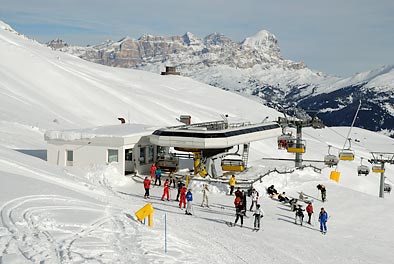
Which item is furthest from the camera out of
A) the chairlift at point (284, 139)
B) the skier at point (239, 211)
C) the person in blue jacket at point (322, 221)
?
the chairlift at point (284, 139)

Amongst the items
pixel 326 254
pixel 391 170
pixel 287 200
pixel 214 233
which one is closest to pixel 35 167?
pixel 214 233

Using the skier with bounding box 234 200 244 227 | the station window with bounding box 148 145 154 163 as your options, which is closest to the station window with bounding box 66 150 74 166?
the station window with bounding box 148 145 154 163

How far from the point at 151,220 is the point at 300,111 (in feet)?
111

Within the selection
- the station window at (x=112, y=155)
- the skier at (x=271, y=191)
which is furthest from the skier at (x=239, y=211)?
the station window at (x=112, y=155)

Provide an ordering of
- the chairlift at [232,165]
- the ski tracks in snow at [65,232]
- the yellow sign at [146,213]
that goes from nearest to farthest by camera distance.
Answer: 1. the ski tracks in snow at [65,232]
2. the yellow sign at [146,213]
3. the chairlift at [232,165]

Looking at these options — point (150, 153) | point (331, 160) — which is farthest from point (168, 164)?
point (331, 160)

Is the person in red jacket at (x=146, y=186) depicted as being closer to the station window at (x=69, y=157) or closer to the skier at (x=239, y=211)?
the skier at (x=239, y=211)

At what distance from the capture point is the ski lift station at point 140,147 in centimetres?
3142

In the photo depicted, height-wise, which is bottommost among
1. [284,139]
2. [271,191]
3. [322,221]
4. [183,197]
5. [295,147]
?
[322,221]

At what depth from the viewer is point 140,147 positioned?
111 ft

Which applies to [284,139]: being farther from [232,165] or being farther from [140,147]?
[140,147]

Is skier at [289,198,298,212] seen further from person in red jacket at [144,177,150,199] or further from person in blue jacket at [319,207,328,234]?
person in red jacket at [144,177,150,199]

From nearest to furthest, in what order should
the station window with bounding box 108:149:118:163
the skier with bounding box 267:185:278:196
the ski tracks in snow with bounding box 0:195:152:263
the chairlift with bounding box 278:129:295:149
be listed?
the ski tracks in snow with bounding box 0:195:152:263 → the skier with bounding box 267:185:278:196 → the station window with bounding box 108:149:118:163 → the chairlift with bounding box 278:129:295:149

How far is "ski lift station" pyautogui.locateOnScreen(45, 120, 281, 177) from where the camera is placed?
103 feet
